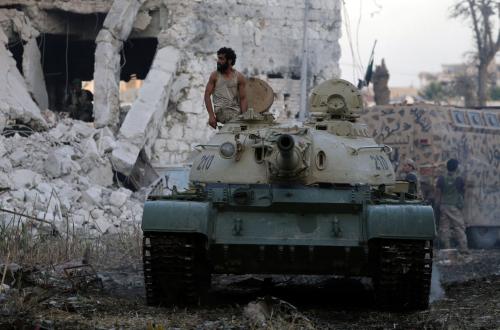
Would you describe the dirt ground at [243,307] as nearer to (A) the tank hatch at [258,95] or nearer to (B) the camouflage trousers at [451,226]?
(A) the tank hatch at [258,95]

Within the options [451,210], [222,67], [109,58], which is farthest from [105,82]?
[222,67]

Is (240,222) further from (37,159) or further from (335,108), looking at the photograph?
(37,159)

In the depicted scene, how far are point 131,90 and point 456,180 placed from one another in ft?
138

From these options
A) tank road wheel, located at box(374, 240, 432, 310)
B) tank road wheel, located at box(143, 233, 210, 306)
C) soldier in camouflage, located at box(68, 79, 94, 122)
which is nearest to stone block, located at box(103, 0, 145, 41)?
soldier in camouflage, located at box(68, 79, 94, 122)

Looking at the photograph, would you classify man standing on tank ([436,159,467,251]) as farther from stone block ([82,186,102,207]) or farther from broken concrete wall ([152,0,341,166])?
stone block ([82,186,102,207])

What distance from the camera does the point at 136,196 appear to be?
1877cm

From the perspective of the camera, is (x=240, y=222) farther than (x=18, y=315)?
Yes

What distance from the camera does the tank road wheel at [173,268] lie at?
363 inches

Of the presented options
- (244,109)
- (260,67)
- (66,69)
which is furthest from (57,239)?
(66,69)

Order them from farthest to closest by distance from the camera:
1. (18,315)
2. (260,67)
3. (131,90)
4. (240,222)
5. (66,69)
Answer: (131,90)
(66,69)
(260,67)
(240,222)
(18,315)

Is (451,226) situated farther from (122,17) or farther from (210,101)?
(210,101)

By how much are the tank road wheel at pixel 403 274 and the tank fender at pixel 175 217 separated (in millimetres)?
1418

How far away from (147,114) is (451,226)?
5290mm

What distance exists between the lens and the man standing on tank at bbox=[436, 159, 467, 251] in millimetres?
17875
